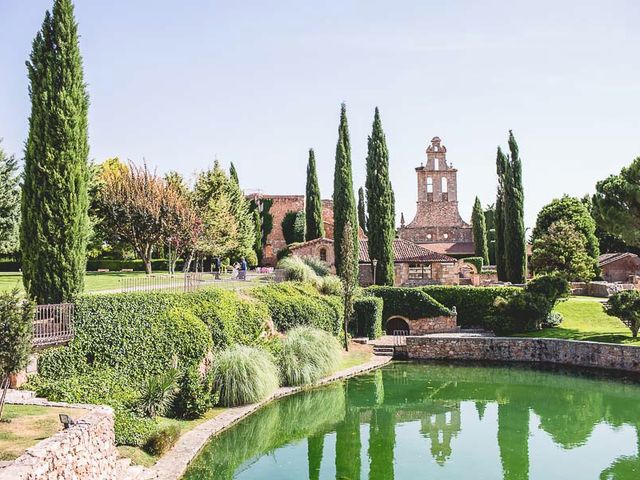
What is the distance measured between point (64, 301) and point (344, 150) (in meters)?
23.8

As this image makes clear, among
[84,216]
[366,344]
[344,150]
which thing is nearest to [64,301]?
[84,216]

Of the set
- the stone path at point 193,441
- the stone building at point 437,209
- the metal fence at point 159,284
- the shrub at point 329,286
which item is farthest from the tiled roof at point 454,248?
the metal fence at point 159,284

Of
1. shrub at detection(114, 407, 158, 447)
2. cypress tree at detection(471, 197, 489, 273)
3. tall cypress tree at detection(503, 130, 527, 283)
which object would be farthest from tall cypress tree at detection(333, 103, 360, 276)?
cypress tree at detection(471, 197, 489, 273)

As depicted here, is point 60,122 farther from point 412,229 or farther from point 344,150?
point 412,229

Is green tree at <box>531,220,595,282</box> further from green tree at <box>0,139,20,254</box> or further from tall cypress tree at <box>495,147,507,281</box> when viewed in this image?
green tree at <box>0,139,20,254</box>

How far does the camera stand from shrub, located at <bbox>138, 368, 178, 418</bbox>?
15578 millimetres

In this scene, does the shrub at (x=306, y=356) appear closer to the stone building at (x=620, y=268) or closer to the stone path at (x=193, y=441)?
the stone path at (x=193, y=441)

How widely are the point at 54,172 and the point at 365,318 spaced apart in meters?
19.3

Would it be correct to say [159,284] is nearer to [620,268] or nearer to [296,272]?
[296,272]

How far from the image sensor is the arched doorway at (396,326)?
117 ft

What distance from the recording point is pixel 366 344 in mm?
31406

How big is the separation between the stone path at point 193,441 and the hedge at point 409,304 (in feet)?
41.5

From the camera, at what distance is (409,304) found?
3488cm

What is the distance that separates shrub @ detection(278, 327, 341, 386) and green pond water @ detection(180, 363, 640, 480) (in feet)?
2.39
